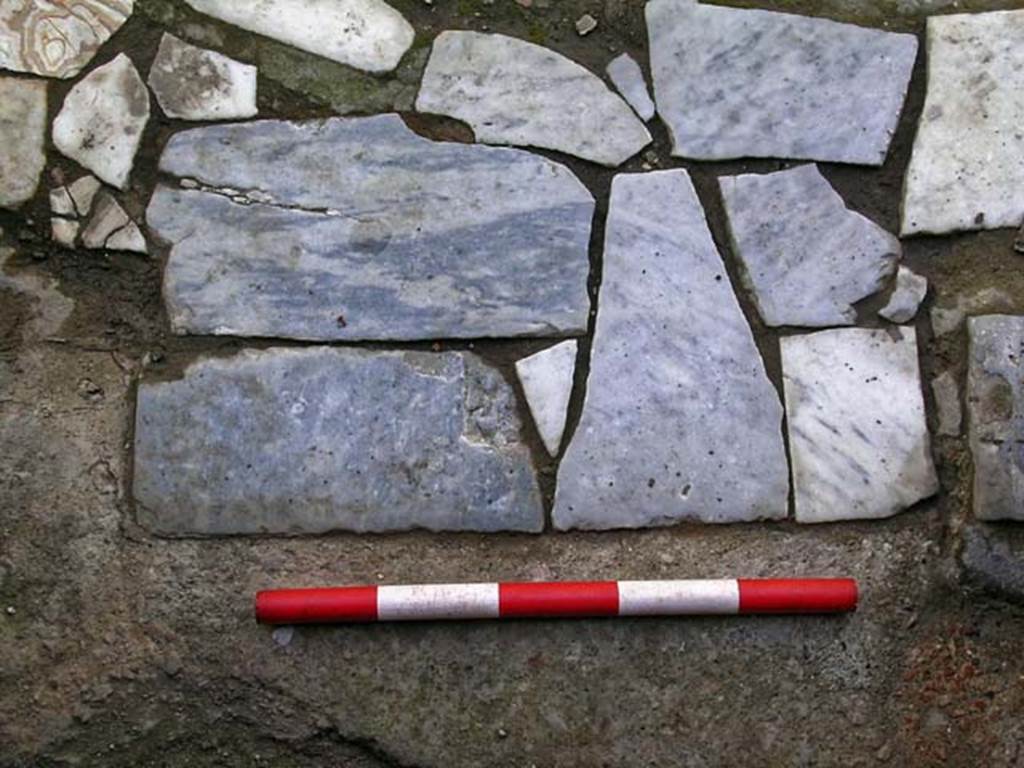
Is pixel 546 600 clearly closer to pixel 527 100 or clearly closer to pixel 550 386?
pixel 550 386

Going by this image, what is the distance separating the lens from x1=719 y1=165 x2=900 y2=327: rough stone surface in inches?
69.3

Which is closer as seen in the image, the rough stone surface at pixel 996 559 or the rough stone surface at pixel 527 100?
the rough stone surface at pixel 996 559

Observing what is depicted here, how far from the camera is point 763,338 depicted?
1.75 meters

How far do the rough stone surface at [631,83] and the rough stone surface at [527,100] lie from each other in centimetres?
1

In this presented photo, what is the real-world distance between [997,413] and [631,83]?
2.05ft

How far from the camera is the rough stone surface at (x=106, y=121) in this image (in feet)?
5.79

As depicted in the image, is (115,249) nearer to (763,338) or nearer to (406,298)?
(406,298)

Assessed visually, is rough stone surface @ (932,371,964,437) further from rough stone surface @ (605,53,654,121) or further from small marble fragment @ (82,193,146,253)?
small marble fragment @ (82,193,146,253)

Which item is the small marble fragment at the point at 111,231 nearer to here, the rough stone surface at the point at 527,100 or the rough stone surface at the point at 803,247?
the rough stone surface at the point at 527,100

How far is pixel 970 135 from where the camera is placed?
1.81m

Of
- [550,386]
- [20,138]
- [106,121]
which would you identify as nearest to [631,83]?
[550,386]

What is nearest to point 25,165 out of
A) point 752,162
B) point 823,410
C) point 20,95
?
point 20,95

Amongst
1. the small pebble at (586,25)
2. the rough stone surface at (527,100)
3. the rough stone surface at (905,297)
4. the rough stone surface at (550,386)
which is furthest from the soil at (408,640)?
the small pebble at (586,25)

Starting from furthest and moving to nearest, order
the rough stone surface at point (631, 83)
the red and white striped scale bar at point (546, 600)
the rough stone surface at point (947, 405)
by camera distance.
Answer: the rough stone surface at point (631, 83), the rough stone surface at point (947, 405), the red and white striped scale bar at point (546, 600)
